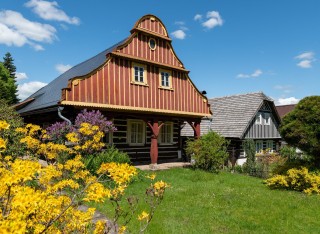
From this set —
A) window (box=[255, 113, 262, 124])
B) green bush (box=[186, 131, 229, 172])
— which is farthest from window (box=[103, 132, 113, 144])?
window (box=[255, 113, 262, 124])

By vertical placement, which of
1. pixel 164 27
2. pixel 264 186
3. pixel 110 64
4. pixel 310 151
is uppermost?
pixel 164 27

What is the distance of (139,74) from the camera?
15.3m

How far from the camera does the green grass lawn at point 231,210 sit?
262 inches

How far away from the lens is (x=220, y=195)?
964 cm

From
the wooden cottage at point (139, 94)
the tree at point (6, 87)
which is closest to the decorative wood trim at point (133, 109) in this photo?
the wooden cottage at point (139, 94)

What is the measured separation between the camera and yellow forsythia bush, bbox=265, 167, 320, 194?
34.1ft

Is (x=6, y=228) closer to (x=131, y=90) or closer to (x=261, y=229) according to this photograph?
(x=261, y=229)

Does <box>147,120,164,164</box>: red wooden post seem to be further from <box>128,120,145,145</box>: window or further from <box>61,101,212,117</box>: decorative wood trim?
<box>128,120,145,145</box>: window

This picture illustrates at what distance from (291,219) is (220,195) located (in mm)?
2721

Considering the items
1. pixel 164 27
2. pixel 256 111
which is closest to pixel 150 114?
pixel 164 27

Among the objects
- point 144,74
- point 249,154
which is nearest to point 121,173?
point 144,74

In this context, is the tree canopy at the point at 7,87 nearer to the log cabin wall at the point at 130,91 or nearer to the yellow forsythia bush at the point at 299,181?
the log cabin wall at the point at 130,91

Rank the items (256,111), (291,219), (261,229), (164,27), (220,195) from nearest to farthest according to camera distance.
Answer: (261,229) → (291,219) → (220,195) → (164,27) → (256,111)

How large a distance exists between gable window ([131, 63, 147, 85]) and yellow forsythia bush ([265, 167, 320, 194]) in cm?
837
